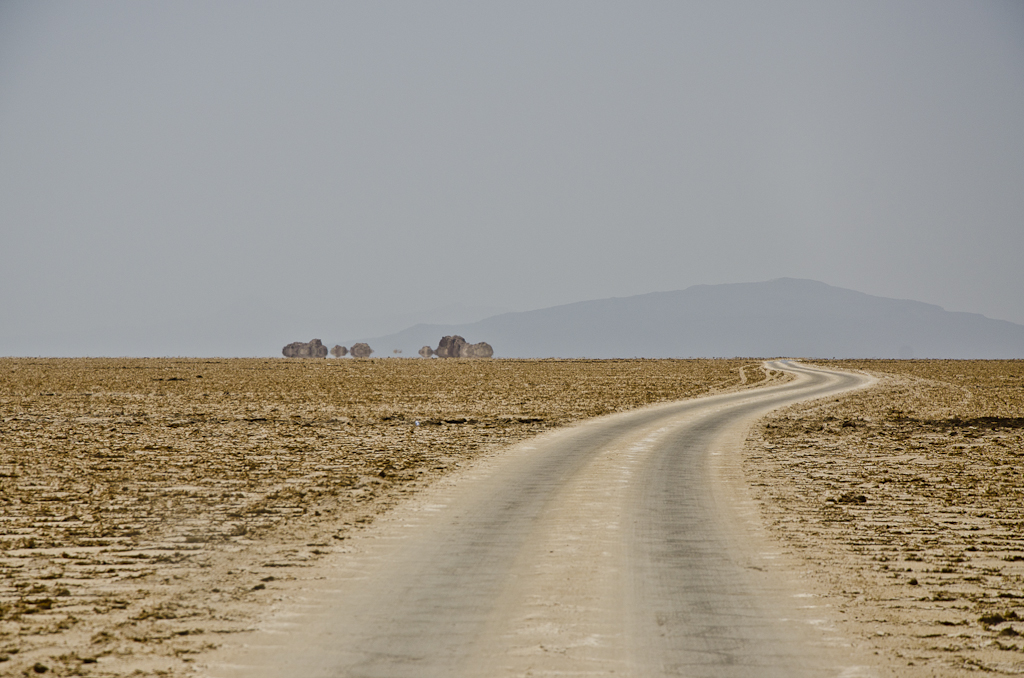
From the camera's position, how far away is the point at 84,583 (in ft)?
31.0

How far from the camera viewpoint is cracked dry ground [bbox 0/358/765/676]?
26.1ft

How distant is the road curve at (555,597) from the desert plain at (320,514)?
1.87ft

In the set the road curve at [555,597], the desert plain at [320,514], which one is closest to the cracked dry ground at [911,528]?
the desert plain at [320,514]

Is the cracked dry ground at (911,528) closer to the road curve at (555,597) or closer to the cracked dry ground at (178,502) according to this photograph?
the road curve at (555,597)

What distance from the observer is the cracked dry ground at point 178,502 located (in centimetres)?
795

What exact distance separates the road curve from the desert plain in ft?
1.87

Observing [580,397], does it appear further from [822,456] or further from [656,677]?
[656,677]

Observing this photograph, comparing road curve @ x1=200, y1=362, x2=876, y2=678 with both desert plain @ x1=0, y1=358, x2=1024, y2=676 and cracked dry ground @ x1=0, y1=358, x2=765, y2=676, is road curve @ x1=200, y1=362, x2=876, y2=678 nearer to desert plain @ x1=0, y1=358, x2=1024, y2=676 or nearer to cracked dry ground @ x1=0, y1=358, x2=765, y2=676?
desert plain @ x1=0, y1=358, x2=1024, y2=676

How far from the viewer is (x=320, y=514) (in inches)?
548

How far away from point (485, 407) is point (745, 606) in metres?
31.0

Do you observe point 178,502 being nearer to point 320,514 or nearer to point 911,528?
point 320,514

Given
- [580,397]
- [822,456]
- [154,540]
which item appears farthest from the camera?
[580,397]

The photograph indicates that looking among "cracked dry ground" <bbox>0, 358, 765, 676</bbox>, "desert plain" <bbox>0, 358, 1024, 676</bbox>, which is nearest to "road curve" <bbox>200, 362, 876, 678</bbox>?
"desert plain" <bbox>0, 358, 1024, 676</bbox>

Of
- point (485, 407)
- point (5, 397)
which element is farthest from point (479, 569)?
point (5, 397)
